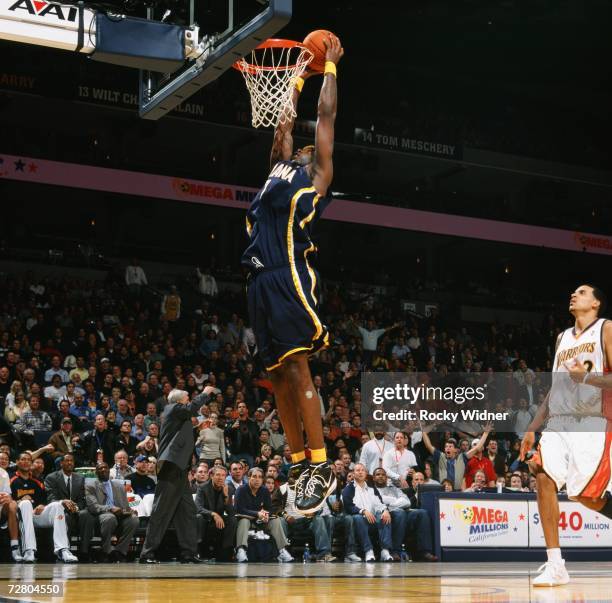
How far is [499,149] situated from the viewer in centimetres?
2812

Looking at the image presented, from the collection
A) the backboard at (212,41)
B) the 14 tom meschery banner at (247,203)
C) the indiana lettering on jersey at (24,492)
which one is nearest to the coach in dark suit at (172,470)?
the indiana lettering on jersey at (24,492)

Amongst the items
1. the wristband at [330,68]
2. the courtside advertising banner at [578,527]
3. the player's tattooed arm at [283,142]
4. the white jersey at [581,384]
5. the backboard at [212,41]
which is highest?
the backboard at [212,41]

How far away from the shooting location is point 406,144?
86.0ft

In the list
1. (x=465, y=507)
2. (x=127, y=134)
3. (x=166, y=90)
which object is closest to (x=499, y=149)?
(x=127, y=134)

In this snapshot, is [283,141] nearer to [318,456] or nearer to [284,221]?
[284,221]

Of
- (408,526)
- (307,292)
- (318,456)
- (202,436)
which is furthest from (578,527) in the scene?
(307,292)

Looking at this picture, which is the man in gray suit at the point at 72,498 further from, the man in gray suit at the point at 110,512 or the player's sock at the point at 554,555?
the player's sock at the point at 554,555

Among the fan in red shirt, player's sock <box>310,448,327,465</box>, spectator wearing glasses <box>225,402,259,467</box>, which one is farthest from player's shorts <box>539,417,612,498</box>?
spectator wearing glasses <box>225,402,259,467</box>

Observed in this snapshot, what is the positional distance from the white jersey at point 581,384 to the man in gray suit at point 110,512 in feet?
20.5

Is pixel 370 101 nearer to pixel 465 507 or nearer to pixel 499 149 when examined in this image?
pixel 499 149

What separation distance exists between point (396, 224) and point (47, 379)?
504 inches

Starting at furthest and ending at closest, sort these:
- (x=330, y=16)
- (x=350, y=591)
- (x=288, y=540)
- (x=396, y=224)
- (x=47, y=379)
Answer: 1. (x=396, y=224)
2. (x=330, y=16)
3. (x=47, y=379)
4. (x=288, y=540)
5. (x=350, y=591)

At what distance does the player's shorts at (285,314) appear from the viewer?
4863 millimetres
